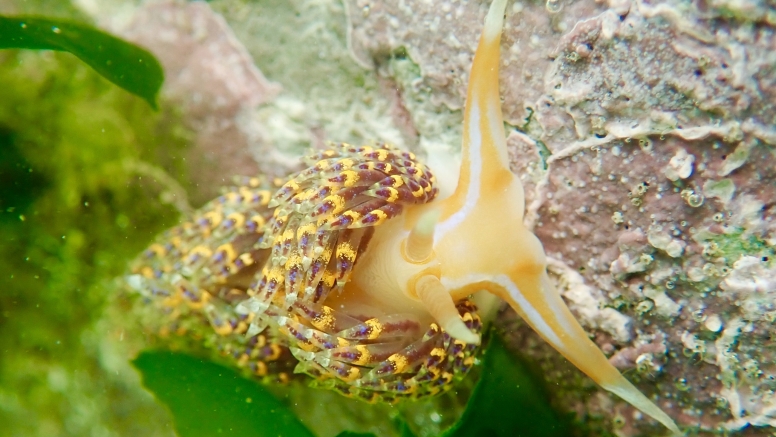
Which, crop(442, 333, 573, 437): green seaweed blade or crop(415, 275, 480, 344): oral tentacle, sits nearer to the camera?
crop(415, 275, 480, 344): oral tentacle

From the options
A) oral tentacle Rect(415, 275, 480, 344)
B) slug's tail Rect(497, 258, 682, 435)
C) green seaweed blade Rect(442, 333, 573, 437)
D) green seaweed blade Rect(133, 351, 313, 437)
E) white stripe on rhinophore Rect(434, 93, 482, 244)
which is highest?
white stripe on rhinophore Rect(434, 93, 482, 244)

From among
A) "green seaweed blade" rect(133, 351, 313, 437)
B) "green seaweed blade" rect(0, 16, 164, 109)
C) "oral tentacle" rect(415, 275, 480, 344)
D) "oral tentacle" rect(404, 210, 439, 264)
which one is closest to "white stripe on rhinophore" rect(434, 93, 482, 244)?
"oral tentacle" rect(404, 210, 439, 264)

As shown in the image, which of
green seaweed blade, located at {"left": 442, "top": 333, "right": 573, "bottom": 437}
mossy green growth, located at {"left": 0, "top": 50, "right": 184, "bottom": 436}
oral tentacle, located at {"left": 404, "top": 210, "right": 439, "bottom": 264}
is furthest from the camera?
mossy green growth, located at {"left": 0, "top": 50, "right": 184, "bottom": 436}

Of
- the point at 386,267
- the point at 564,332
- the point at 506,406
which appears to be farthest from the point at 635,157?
the point at 506,406

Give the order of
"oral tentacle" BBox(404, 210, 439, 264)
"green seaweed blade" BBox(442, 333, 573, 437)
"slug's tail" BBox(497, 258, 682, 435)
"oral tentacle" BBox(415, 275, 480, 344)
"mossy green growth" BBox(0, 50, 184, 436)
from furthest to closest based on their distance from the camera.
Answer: "mossy green growth" BBox(0, 50, 184, 436) < "green seaweed blade" BBox(442, 333, 573, 437) < "slug's tail" BBox(497, 258, 682, 435) < "oral tentacle" BBox(404, 210, 439, 264) < "oral tentacle" BBox(415, 275, 480, 344)

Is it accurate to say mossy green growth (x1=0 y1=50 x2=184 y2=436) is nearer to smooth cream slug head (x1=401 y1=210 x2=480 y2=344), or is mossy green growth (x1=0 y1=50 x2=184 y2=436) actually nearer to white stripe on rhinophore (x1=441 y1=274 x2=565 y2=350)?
smooth cream slug head (x1=401 y1=210 x2=480 y2=344)

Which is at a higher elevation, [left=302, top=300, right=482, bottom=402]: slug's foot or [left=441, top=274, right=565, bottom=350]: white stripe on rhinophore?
[left=441, top=274, right=565, bottom=350]: white stripe on rhinophore

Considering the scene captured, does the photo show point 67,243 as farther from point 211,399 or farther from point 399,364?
point 399,364
